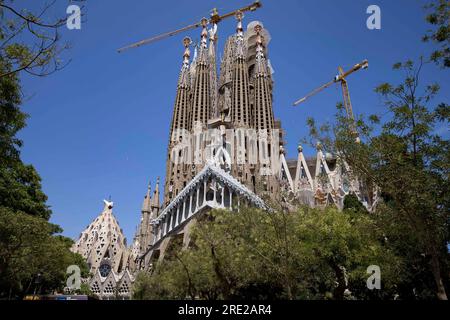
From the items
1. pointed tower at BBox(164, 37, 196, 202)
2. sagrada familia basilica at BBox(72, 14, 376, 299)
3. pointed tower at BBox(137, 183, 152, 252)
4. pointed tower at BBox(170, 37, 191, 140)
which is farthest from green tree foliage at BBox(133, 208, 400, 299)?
pointed tower at BBox(170, 37, 191, 140)

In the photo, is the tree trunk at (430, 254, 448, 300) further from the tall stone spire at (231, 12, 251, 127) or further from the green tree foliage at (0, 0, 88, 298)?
the tall stone spire at (231, 12, 251, 127)

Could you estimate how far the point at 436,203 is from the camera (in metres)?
9.95

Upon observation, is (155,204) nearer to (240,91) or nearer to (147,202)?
(147,202)

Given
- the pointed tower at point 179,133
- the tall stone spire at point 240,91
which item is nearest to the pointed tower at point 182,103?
the pointed tower at point 179,133

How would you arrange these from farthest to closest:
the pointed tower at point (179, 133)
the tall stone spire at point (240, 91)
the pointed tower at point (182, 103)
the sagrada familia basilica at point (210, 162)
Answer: the pointed tower at point (182, 103) < the tall stone spire at point (240, 91) < the pointed tower at point (179, 133) < the sagrada familia basilica at point (210, 162)

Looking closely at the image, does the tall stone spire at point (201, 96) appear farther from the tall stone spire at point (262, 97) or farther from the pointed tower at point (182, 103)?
the tall stone spire at point (262, 97)

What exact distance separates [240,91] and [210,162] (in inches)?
850

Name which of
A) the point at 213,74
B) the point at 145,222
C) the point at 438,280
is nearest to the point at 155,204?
the point at 145,222

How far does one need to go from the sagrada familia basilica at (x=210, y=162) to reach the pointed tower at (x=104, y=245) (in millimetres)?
164

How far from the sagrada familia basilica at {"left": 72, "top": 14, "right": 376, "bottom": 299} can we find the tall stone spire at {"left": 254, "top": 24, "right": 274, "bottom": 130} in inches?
6.7

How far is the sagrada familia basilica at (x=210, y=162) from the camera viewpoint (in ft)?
132

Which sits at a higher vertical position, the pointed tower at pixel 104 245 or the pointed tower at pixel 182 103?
the pointed tower at pixel 182 103
